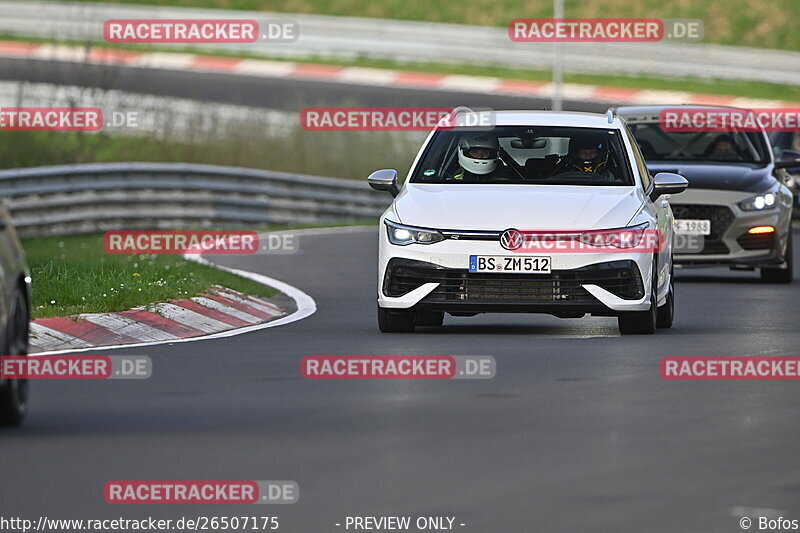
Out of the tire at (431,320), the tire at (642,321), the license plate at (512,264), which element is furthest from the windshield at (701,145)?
the license plate at (512,264)

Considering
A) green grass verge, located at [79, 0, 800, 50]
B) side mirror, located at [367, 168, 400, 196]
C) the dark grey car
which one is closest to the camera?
the dark grey car

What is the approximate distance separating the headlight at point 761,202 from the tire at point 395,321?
6.85 metres

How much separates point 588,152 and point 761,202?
581cm

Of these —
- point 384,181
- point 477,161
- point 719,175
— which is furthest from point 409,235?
point 719,175

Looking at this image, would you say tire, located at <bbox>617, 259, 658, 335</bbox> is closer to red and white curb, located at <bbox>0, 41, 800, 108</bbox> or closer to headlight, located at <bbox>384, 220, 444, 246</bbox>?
headlight, located at <bbox>384, 220, 444, 246</bbox>

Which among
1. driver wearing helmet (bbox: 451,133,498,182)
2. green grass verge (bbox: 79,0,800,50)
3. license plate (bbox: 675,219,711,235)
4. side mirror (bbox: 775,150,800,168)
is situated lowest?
license plate (bbox: 675,219,711,235)

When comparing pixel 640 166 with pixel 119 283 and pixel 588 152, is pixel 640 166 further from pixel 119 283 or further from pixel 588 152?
pixel 119 283

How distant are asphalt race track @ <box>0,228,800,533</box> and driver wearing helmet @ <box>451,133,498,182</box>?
Result: 1.24 meters

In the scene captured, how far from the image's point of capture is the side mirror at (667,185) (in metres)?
15.0

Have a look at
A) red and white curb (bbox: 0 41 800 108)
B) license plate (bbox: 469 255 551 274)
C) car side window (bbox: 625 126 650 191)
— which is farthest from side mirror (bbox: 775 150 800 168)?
red and white curb (bbox: 0 41 800 108)

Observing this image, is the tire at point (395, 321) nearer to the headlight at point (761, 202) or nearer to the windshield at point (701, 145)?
the headlight at point (761, 202)

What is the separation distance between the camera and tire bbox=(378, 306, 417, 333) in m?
14.3

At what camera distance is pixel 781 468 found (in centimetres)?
852

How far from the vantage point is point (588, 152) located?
15.1m
